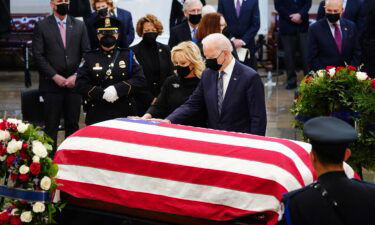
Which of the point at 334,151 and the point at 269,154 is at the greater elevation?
the point at 334,151

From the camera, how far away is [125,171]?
5156 millimetres

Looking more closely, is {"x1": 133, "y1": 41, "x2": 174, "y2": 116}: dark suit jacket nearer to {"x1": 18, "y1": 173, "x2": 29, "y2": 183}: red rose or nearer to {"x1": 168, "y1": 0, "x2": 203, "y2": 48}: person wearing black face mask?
{"x1": 168, "y1": 0, "x2": 203, "y2": 48}: person wearing black face mask

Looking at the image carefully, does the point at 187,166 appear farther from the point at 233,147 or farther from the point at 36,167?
the point at 36,167

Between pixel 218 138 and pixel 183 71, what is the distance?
1.53 m

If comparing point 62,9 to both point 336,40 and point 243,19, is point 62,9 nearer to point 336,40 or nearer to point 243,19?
point 336,40

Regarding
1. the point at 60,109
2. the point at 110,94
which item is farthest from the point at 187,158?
the point at 60,109

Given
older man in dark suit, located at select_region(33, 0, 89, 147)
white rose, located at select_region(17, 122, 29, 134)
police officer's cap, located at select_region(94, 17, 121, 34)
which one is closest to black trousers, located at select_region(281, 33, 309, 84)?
older man in dark suit, located at select_region(33, 0, 89, 147)

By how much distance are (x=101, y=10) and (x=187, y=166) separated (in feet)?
11.7

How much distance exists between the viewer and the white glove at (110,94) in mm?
7000

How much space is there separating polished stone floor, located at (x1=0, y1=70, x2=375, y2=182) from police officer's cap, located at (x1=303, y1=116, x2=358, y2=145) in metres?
4.23

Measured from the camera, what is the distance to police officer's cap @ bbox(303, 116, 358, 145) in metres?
3.37

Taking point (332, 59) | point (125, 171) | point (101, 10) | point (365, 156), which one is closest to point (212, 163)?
point (125, 171)

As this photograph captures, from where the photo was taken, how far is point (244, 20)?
10.8 meters

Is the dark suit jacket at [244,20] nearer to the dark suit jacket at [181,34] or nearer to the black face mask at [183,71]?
the dark suit jacket at [181,34]
